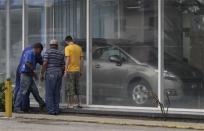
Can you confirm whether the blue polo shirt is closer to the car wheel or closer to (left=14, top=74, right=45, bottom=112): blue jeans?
(left=14, top=74, right=45, bottom=112): blue jeans

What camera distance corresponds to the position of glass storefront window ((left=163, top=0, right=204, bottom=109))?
14195 millimetres

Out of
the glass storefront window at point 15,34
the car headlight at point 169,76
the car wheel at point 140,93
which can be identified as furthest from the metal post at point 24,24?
the car headlight at point 169,76

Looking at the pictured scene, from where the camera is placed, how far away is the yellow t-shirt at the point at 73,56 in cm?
1520

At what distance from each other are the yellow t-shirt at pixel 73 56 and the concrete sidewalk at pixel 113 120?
1220mm

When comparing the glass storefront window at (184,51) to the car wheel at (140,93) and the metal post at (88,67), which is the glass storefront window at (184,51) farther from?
the metal post at (88,67)

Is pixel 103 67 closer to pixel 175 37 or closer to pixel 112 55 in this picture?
pixel 112 55

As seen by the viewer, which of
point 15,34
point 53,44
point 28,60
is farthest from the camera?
point 15,34

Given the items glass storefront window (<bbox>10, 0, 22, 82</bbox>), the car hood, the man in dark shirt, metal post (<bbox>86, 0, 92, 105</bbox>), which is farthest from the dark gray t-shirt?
the car hood

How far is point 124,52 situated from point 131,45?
26cm

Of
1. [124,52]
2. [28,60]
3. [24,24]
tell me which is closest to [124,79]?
[124,52]

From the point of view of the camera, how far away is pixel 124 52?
15148mm

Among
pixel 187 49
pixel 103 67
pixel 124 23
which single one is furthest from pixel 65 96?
pixel 187 49

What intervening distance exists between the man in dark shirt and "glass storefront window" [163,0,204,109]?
2.71m

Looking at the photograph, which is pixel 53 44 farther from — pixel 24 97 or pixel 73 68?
pixel 24 97
